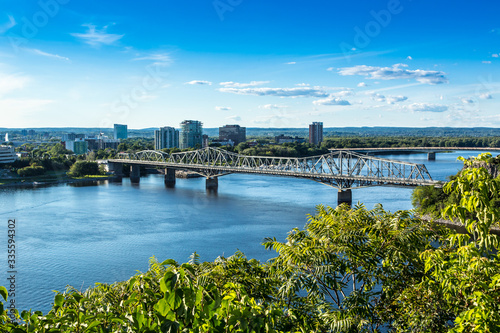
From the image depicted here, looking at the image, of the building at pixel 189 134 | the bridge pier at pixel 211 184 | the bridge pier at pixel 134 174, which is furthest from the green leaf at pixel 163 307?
the building at pixel 189 134

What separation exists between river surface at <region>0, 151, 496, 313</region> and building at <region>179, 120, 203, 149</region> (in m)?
58.3

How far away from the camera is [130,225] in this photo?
85.2 feet

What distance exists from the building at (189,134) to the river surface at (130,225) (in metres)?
58.3

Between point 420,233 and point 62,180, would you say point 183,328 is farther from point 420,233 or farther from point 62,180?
point 62,180

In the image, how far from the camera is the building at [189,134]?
343 feet

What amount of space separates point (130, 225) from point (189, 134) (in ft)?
261

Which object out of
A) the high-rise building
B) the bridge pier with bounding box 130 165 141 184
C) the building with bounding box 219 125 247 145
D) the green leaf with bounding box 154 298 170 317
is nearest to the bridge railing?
the bridge pier with bounding box 130 165 141 184

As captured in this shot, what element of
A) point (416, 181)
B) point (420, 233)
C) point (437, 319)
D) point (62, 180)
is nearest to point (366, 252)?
point (420, 233)

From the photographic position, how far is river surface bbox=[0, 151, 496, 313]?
56.1 feet

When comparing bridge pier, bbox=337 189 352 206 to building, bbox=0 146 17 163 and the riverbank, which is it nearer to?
the riverbank

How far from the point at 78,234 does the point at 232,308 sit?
74.1ft

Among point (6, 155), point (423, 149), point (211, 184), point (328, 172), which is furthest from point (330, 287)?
point (423, 149)

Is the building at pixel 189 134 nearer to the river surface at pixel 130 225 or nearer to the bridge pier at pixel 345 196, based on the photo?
the river surface at pixel 130 225

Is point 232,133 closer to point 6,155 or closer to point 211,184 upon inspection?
point 6,155
